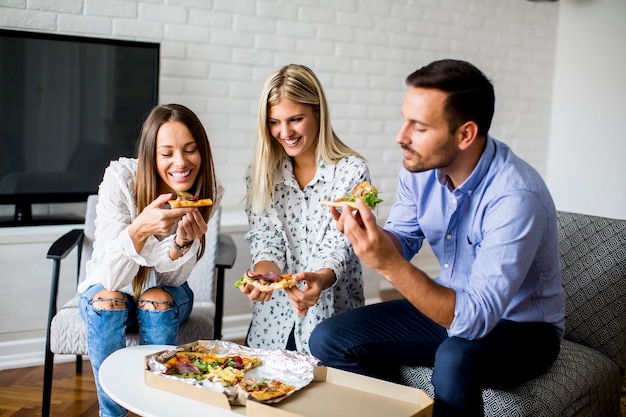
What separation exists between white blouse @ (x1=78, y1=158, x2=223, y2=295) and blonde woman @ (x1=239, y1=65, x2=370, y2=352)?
29cm

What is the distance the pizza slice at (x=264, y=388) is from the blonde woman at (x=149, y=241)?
586 mm

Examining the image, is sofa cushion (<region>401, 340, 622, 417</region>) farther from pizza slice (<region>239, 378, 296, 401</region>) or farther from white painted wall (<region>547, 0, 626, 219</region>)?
white painted wall (<region>547, 0, 626, 219</region>)

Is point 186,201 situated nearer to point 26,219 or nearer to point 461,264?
point 461,264

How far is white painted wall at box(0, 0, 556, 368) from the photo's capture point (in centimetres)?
329

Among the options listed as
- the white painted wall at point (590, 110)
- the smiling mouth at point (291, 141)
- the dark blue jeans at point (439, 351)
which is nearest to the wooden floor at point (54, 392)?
the dark blue jeans at point (439, 351)

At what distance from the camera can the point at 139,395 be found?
1774 mm

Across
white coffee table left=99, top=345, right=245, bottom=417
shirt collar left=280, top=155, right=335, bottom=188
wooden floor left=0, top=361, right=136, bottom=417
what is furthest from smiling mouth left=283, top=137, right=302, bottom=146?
wooden floor left=0, top=361, right=136, bottom=417

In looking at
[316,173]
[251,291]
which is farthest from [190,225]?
[316,173]

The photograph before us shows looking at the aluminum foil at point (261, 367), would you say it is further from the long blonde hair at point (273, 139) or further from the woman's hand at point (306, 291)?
the long blonde hair at point (273, 139)

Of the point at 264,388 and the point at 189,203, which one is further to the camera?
the point at 189,203

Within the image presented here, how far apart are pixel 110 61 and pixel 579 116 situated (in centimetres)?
331

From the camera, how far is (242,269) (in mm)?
3508

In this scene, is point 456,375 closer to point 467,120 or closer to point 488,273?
point 488,273

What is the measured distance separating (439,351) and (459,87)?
2.27ft
